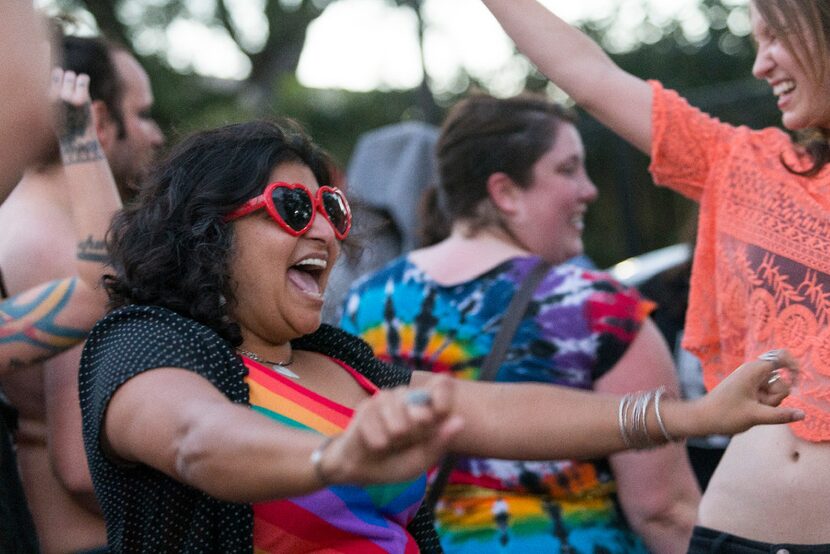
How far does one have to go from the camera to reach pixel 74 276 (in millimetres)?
2641

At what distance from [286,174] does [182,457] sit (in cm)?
74

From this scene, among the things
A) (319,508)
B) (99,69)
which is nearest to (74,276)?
(99,69)

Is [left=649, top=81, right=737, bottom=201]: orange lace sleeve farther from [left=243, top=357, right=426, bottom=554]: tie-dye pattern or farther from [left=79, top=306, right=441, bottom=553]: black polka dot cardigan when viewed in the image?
[left=79, top=306, right=441, bottom=553]: black polka dot cardigan

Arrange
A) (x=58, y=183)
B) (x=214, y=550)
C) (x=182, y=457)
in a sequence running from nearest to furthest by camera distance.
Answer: (x=182, y=457), (x=214, y=550), (x=58, y=183)

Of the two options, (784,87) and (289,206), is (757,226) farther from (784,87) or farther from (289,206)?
(289,206)

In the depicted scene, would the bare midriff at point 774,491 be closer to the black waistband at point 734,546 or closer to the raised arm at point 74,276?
the black waistband at point 734,546

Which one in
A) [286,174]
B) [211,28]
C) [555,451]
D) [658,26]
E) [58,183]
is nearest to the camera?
[555,451]

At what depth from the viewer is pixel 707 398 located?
1.64m

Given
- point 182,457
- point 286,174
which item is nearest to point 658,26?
point 286,174

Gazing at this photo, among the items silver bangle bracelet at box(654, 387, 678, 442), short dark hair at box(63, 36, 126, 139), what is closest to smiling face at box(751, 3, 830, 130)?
silver bangle bracelet at box(654, 387, 678, 442)

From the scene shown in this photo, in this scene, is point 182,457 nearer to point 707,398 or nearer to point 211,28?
point 707,398

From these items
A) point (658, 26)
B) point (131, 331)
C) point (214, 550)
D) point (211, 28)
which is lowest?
point (211, 28)

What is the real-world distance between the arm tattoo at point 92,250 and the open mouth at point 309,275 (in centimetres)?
61

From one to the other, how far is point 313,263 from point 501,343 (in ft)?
3.09
